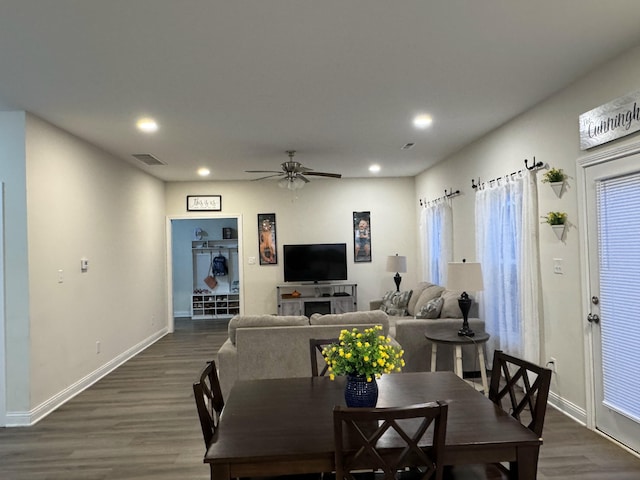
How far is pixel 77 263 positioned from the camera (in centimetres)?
486

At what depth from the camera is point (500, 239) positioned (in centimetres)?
471

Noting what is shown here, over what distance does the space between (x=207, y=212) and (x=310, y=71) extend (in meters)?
5.39

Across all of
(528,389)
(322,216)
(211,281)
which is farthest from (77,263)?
(211,281)

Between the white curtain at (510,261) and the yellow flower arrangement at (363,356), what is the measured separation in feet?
8.83

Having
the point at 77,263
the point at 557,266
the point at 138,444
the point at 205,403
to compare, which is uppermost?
the point at 77,263

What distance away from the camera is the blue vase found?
1.97 m

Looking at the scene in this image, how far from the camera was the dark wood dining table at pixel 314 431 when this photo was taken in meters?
1.59

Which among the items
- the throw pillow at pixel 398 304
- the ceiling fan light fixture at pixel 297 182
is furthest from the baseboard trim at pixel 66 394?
the throw pillow at pixel 398 304

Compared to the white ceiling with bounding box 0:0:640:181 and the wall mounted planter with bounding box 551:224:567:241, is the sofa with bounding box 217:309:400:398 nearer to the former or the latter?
the wall mounted planter with bounding box 551:224:567:241

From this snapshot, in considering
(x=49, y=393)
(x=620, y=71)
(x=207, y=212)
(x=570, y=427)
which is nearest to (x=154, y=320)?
(x=207, y=212)

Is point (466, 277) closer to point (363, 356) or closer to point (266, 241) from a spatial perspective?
point (363, 356)

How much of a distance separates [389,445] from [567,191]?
3047 mm

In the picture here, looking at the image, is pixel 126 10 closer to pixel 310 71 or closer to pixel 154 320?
pixel 310 71

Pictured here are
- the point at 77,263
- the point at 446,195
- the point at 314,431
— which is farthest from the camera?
the point at 446,195
